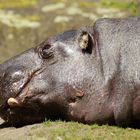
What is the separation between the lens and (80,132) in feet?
25.0

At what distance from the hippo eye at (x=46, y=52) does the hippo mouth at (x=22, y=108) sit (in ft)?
0.69

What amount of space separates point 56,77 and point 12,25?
896 cm

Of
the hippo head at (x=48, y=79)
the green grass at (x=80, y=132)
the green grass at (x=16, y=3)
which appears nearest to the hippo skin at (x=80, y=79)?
the hippo head at (x=48, y=79)

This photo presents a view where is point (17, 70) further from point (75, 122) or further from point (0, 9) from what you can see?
point (0, 9)

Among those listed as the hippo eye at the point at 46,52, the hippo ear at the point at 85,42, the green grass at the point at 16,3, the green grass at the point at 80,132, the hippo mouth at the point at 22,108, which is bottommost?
the green grass at the point at 80,132

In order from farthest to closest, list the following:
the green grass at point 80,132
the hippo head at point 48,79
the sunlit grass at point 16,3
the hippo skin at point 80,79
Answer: the sunlit grass at point 16,3
the hippo head at point 48,79
the hippo skin at point 80,79
the green grass at point 80,132

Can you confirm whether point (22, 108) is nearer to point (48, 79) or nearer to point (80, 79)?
point (48, 79)

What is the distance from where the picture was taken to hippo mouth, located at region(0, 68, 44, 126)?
324 inches

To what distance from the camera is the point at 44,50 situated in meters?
8.48

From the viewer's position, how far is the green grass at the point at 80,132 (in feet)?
24.4

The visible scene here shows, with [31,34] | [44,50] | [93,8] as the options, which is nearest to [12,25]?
[31,34]

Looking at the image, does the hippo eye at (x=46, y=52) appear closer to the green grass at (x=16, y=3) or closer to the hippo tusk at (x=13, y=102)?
the hippo tusk at (x=13, y=102)

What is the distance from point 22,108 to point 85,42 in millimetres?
1190

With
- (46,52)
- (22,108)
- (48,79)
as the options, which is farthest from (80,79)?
(22,108)
